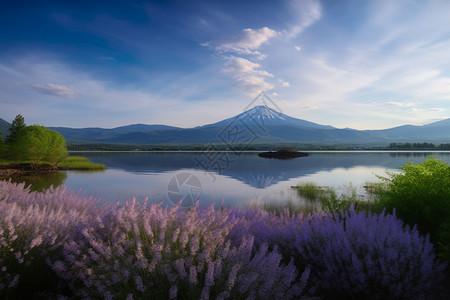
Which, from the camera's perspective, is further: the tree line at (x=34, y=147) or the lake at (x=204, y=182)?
the tree line at (x=34, y=147)

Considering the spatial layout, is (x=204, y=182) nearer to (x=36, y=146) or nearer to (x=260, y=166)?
(x=260, y=166)

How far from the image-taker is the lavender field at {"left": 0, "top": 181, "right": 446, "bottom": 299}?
2.95 m

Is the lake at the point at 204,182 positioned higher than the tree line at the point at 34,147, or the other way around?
the tree line at the point at 34,147

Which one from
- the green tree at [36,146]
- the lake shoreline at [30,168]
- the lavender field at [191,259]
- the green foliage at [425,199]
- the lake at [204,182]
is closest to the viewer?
the lavender field at [191,259]

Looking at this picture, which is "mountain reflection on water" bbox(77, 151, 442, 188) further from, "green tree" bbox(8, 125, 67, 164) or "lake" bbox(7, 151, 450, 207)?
"green tree" bbox(8, 125, 67, 164)

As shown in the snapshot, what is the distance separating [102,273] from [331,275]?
9.82 feet

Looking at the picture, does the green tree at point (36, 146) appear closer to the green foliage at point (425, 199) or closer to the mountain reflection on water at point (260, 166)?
the mountain reflection on water at point (260, 166)

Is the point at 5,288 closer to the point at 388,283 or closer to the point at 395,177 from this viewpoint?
the point at 388,283

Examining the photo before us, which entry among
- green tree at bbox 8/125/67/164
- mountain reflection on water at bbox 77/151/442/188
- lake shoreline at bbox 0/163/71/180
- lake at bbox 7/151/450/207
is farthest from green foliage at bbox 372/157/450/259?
green tree at bbox 8/125/67/164

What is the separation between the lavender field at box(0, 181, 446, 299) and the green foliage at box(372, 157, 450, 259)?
1636 millimetres

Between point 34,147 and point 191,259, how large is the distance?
42977mm

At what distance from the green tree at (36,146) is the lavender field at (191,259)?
133 ft

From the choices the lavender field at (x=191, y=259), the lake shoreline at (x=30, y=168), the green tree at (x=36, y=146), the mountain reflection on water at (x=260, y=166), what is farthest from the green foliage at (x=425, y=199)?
the green tree at (x=36, y=146)

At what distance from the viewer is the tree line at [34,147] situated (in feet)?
125
